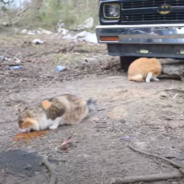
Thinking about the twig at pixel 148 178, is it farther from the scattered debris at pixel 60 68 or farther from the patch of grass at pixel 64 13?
the patch of grass at pixel 64 13

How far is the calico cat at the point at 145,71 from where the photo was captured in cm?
671

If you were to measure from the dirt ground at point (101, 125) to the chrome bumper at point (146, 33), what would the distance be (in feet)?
2.45

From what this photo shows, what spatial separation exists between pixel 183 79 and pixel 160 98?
4.25 feet

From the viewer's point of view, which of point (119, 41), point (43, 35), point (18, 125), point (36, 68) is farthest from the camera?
point (43, 35)

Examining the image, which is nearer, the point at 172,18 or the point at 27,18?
the point at 172,18

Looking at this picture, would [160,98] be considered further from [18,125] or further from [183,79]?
[18,125]

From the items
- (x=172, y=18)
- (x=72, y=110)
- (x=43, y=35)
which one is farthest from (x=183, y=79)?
(x=43, y=35)

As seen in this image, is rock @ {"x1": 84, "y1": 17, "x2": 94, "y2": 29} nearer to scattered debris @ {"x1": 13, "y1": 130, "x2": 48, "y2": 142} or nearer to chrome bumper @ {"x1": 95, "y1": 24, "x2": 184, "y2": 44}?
chrome bumper @ {"x1": 95, "y1": 24, "x2": 184, "y2": 44}

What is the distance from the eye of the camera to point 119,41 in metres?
6.94

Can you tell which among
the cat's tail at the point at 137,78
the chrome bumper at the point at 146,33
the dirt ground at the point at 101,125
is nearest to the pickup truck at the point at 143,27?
the chrome bumper at the point at 146,33

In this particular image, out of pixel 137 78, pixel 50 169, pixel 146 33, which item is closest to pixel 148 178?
pixel 50 169

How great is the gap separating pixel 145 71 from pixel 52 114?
283 centimetres

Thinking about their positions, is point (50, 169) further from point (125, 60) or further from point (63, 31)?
point (63, 31)

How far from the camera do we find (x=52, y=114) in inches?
172
